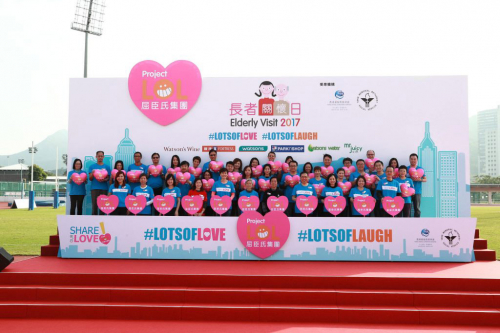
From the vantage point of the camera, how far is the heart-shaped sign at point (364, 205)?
19.7 ft

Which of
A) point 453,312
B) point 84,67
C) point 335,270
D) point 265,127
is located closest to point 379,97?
point 265,127

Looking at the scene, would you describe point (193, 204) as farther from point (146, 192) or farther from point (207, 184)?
point (146, 192)

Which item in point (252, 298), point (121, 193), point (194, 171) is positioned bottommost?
point (252, 298)

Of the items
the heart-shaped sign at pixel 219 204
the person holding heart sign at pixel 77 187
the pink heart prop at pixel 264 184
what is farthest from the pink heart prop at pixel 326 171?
the person holding heart sign at pixel 77 187

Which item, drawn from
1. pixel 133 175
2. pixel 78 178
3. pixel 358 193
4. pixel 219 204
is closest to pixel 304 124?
pixel 358 193

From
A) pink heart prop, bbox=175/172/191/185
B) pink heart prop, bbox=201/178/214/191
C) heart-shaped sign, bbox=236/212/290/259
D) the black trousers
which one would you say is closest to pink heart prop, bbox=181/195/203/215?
pink heart prop, bbox=201/178/214/191

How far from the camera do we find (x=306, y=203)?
603 centimetres

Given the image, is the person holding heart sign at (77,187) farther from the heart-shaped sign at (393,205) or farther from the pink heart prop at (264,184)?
the heart-shaped sign at (393,205)

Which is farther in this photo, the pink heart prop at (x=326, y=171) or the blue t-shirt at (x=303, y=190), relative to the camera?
the pink heart prop at (x=326, y=171)

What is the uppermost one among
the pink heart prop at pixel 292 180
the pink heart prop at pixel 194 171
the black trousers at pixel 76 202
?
the pink heart prop at pixel 194 171

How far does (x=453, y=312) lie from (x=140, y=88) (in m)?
6.27

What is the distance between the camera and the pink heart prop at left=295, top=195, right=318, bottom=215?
6.02 metres

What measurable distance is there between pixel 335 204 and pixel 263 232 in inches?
48.1

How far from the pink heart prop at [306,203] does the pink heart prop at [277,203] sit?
10.5 inches
